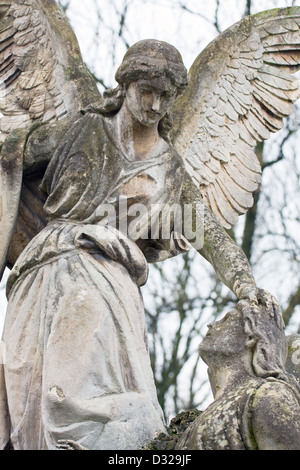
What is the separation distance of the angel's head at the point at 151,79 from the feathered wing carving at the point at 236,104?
99 centimetres

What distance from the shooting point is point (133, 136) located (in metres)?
6.80

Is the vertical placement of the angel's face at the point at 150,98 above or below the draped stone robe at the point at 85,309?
above

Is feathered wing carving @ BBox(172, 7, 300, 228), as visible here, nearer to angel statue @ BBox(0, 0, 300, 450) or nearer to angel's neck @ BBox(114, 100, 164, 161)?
angel statue @ BBox(0, 0, 300, 450)

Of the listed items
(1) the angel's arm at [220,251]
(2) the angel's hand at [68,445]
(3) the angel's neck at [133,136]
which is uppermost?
(3) the angel's neck at [133,136]

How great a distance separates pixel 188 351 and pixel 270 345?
8.55 m

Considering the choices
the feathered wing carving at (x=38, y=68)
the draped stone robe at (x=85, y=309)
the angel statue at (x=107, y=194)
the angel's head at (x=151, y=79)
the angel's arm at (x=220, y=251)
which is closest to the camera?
the draped stone robe at (x=85, y=309)

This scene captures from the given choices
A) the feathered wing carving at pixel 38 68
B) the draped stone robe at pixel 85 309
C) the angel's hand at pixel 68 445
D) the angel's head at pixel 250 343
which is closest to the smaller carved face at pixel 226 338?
the angel's head at pixel 250 343

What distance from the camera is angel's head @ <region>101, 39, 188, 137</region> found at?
6.53m

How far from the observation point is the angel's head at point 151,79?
6.53 metres

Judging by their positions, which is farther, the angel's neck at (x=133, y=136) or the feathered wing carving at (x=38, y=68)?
the feathered wing carving at (x=38, y=68)

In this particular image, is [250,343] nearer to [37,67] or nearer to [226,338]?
[226,338]

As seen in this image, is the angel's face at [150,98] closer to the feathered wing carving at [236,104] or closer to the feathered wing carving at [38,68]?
the feathered wing carving at [38,68]

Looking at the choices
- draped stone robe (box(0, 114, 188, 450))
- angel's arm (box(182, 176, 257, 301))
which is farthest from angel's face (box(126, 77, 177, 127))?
angel's arm (box(182, 176, 257, 301))

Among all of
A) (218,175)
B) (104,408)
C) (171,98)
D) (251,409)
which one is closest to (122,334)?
(104,408)
